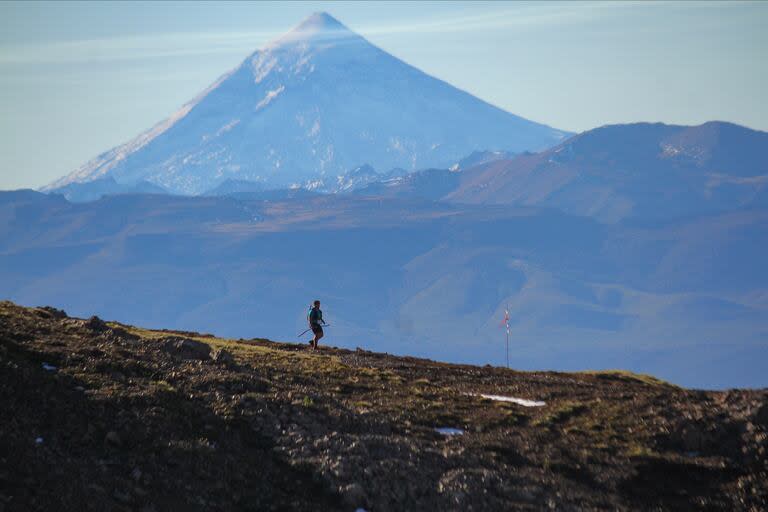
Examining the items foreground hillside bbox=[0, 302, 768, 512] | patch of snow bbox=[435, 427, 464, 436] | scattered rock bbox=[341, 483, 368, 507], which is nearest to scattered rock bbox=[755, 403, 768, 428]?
foreground hillside bbox=[0, 302, 768, 512]

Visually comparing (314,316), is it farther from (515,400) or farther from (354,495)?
(354,495)

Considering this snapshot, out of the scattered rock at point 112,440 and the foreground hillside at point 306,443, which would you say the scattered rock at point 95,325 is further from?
the scattered rock at point 112,440

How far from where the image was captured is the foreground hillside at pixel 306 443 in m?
25.8

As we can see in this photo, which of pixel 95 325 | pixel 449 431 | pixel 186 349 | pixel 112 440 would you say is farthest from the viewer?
pixel 95 325

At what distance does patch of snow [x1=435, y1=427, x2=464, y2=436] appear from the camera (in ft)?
116

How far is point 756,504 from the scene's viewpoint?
97.6ft

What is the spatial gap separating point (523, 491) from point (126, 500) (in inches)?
401

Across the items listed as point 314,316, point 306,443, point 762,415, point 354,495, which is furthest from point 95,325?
point 762,415

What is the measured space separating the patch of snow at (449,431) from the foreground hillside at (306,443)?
26cm

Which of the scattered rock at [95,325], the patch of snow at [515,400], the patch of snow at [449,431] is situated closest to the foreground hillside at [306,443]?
the patch of snow at [449,431]

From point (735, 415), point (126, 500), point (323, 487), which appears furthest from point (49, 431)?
point (735, 415)

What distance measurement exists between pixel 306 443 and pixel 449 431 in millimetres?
7500

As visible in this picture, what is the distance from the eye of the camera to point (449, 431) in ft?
118

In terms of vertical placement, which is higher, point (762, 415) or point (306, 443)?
point (762, 415)
